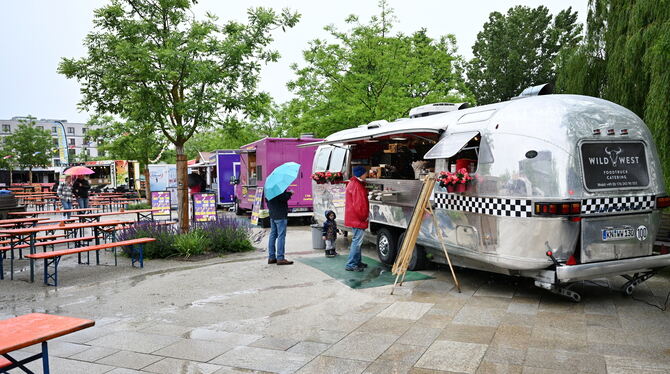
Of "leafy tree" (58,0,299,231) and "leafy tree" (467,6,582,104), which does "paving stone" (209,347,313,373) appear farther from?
"leafy tree" (467,6,582,104)

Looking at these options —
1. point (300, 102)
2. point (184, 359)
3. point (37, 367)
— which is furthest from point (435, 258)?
point (300, 102)

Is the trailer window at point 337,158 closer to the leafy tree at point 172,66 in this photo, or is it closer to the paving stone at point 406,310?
the leafy tree at point 172,66

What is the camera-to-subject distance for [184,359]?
4.55m

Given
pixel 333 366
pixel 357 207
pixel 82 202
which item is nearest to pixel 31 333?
pixel 333 366

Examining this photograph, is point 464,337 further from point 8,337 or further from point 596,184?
point 8,337

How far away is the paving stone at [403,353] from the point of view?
4.49 meters

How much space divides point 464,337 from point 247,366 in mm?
2270

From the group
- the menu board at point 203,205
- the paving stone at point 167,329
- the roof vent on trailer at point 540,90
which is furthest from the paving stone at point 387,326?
the menu board at point 203,205

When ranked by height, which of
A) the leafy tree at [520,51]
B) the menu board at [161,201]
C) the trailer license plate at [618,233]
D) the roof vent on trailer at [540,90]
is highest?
the leafy tree at [520,51]

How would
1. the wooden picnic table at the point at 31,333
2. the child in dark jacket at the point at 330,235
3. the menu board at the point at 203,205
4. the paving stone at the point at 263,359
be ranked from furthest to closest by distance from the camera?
1. the menu board at the point at 203,205
2. the child in dark jacket at the point at 330,235
3. the paving stone at the point at 263,359
4. the wooden picnic table at the point at 31,333

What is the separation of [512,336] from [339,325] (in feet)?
6.23

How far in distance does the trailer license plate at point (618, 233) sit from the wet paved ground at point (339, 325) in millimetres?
867

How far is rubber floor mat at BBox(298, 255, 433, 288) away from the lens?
303 inches

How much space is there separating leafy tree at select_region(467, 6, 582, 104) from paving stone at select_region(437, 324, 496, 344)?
93.3 ft
